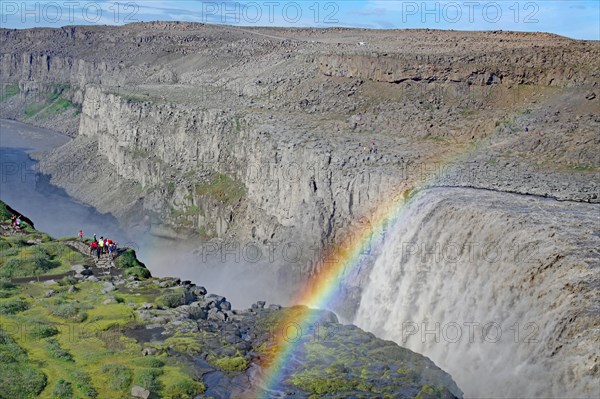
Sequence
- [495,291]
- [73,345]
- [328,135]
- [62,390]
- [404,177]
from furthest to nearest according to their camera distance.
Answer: [328,135] < [404,177] < [73,345] < [495,291] < [62,390]

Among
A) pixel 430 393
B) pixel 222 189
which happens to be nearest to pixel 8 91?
pixel 222 189

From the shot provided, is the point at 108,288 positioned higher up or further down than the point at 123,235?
higher up

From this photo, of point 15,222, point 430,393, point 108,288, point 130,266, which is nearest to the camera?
point 430,393

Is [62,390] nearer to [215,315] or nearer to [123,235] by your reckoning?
[215,315]

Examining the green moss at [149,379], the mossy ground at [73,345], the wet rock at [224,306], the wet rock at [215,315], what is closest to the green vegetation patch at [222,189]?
the mossy ground at [73,345]

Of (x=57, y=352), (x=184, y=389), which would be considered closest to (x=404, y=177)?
(x=184, y=389)

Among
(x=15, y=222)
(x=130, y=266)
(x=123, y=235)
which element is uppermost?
(x=15, y=222)

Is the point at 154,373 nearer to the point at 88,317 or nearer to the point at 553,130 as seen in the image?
the point at 88,317

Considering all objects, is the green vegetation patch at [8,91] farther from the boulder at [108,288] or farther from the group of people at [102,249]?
the boulder at [108,288]

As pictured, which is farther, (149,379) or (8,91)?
(8,91)
